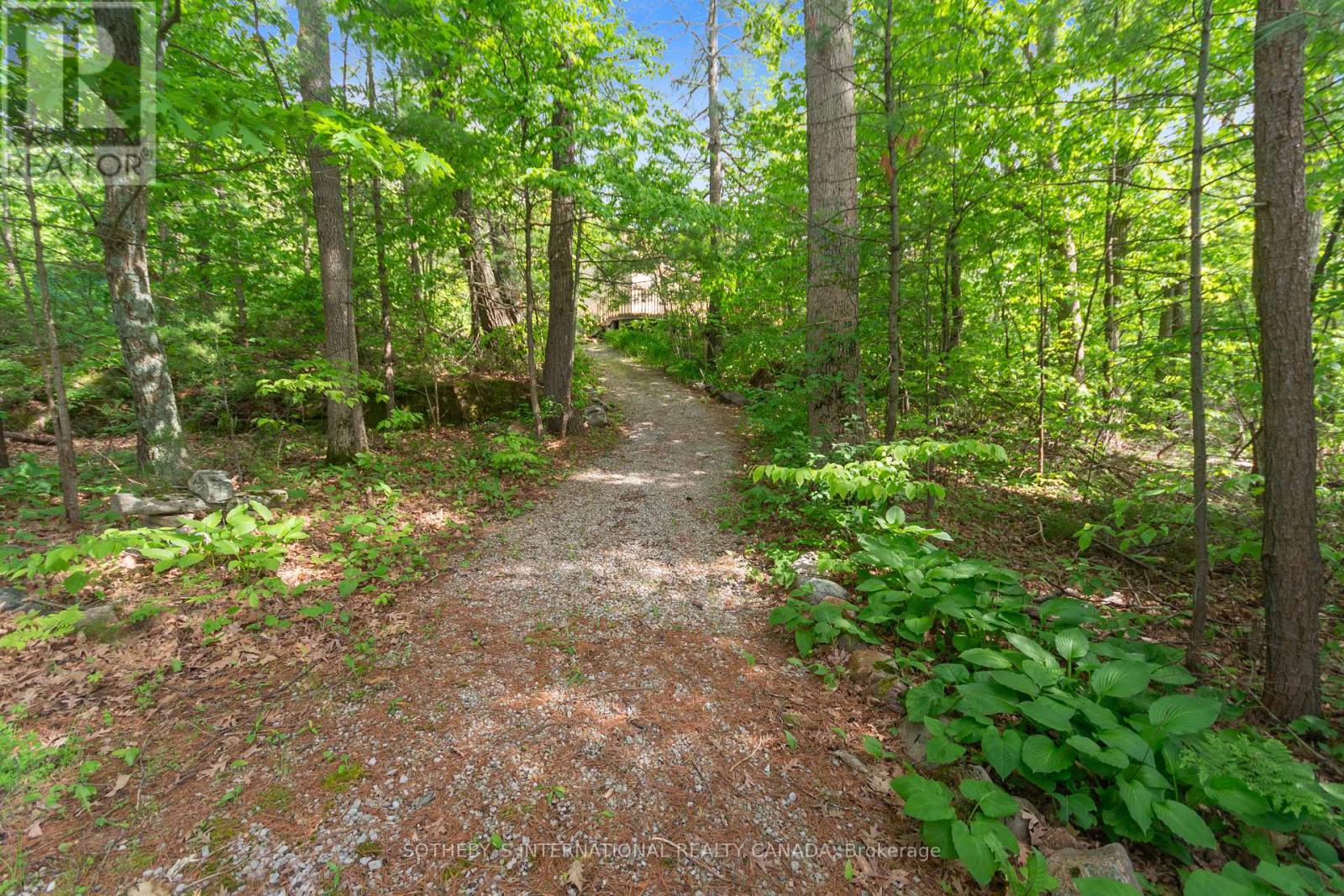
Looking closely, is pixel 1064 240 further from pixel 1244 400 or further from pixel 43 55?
pixel 43 55

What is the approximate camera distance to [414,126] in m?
6.15

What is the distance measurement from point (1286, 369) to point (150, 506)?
8593 mm

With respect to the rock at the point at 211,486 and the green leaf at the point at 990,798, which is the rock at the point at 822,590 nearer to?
the green leaf at the point at 990,798

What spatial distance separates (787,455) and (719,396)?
25.7 ft

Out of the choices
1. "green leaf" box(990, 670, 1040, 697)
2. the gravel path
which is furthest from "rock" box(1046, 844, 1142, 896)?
"green leaf" box(990, 670, 1040, 697)

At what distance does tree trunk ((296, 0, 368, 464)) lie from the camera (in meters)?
6.18

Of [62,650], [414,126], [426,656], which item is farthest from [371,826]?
[414,126]

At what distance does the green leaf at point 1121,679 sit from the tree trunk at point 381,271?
825 cm

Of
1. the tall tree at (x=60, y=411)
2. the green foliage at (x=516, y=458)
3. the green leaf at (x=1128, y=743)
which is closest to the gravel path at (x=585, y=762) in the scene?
the green leaf at (x=1128, y=743)

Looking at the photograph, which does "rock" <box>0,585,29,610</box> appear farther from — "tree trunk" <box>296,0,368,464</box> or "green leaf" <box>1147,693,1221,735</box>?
"green leaf" <box>1147,693,1221,735</box>

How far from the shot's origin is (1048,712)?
2.24 metres

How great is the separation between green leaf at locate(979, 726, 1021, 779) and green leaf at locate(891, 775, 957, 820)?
25 cm
